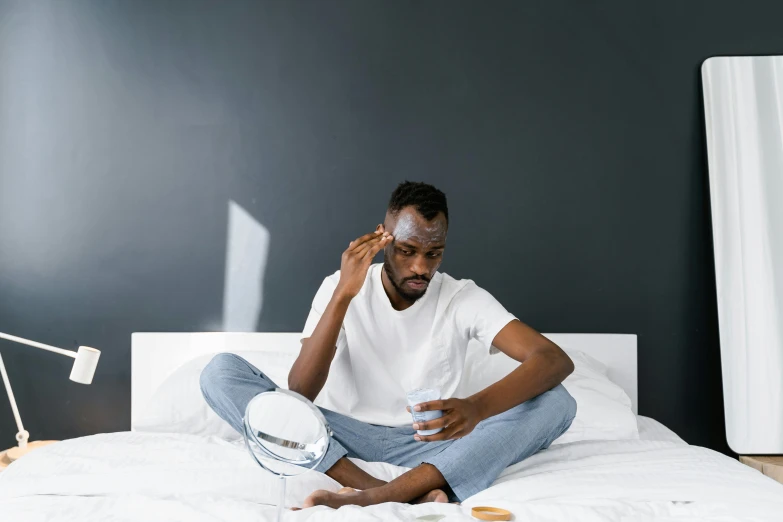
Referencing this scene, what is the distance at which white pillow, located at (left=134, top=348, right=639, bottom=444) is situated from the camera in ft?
6.93

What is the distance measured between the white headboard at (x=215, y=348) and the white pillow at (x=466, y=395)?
0.29 m

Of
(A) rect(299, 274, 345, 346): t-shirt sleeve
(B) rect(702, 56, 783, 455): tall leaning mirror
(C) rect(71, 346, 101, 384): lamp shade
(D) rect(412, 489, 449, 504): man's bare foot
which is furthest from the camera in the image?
(B) rect(702, 56, 783, 455): tall leaning mirror

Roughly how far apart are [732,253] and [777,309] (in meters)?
0.26

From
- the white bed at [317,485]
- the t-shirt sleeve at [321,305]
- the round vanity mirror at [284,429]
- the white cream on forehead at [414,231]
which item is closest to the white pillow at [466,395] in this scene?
the white bed at [317,485]

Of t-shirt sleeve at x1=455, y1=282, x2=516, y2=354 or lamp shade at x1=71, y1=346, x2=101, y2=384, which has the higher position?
t-shirt sleeve at x1=455, y1=282, x2=516, y2=354

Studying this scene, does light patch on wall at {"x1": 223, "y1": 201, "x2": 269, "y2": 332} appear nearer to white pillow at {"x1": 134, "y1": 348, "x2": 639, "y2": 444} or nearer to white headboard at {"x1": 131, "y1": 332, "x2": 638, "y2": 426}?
white headboard at {"x1": 131, "y1": 332, "x2": 638, "y2": 426}

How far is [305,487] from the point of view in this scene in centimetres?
149

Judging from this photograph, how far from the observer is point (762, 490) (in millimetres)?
1473

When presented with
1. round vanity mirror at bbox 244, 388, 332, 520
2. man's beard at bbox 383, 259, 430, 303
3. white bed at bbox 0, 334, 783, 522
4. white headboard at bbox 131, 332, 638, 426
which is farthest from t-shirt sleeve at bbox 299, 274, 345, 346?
round vanity mirror at bbox 244, 388, 332, 520

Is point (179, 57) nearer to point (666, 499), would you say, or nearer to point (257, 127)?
point (257, 127)

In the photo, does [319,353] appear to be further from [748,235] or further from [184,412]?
[748,235]

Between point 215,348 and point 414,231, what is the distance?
111 cm

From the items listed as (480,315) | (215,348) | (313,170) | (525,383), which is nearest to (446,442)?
(525,383)

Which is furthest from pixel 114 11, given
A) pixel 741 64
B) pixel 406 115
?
pixel 741 64
